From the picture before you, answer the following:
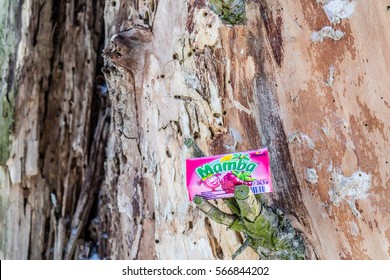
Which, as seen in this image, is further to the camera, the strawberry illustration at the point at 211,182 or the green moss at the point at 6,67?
the green moss at the point at 6,67

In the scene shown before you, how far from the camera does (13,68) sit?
1305mm

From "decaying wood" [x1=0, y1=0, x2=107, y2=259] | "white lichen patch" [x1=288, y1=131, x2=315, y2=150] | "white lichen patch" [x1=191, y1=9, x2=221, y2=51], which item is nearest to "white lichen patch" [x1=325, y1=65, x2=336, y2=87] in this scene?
"white lichen patch" [x1=288, y1=131, x2=315, y2=150]

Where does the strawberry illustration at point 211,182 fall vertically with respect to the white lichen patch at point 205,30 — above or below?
below

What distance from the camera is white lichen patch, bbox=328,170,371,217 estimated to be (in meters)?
0.88

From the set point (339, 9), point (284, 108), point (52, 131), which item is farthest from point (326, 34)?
point (52, 131)

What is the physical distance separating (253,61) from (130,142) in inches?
14.1

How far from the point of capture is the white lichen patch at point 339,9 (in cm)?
87

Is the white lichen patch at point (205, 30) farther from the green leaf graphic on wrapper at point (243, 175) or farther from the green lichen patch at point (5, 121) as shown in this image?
the green lichen patch at point (5, 121)

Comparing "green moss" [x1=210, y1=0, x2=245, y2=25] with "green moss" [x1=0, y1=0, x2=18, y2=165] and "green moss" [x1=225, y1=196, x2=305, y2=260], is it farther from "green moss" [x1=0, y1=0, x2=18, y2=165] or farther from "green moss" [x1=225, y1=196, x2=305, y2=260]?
"green moss" [x1=0, y1=0, x2=18, y2=165]

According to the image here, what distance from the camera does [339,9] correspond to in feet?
2.87

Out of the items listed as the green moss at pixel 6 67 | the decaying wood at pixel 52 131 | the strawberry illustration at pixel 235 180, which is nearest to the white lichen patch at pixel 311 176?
the strawberry illustration at pixel 235 180

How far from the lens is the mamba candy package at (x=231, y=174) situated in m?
0.87

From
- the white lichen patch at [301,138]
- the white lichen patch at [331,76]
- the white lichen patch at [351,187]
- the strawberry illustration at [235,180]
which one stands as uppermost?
the white lichen patch at [331,76]

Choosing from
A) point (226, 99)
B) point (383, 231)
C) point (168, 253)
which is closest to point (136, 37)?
point (226, 99)
